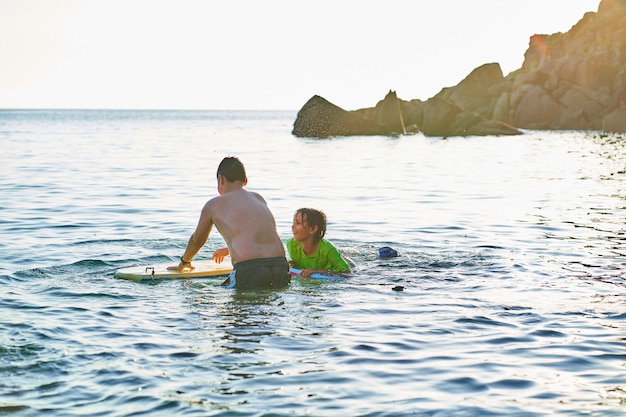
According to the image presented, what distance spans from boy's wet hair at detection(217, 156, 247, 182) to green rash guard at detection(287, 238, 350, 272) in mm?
1669

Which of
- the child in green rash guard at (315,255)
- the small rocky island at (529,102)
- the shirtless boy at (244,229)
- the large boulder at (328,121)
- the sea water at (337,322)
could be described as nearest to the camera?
the sea water at (337,322)

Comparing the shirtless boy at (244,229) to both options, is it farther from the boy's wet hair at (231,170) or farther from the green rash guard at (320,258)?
the green rash guard at (320,258)

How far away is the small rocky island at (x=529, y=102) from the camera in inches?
3295

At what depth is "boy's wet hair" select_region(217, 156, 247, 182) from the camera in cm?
1020

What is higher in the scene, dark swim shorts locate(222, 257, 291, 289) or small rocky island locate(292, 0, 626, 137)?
small rocky island locate(292, 0, 626, 137)

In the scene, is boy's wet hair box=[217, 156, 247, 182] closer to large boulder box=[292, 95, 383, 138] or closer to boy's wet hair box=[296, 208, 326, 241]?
boy's wet hair box=[296, 208, 326, 241]

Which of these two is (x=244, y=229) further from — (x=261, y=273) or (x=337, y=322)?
(x=337, y=322)

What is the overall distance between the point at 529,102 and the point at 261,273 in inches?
3532

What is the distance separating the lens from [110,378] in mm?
6922

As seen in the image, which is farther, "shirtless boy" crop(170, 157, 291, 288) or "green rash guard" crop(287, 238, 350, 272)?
"green rash guard" crop(287, 238, 350, 272)

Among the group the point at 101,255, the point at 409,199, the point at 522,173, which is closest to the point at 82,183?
the point at 409,199

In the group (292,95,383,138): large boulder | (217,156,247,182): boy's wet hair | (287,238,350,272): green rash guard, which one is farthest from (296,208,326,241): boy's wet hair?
(292,95,383,138): large boulder

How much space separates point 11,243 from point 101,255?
6.54ft

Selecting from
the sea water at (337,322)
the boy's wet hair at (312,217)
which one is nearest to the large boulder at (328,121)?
the sea water at (337,322)
